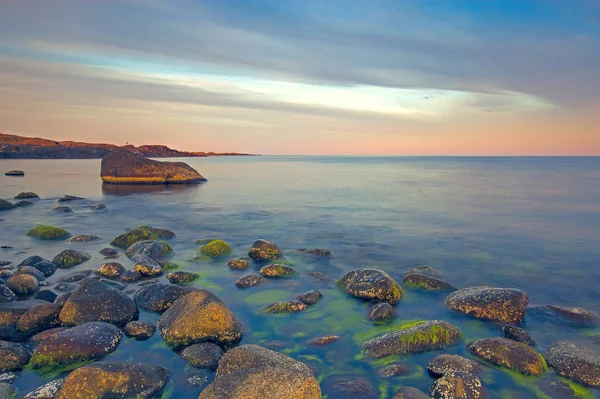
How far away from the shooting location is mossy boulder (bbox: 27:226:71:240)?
17109 millimetres

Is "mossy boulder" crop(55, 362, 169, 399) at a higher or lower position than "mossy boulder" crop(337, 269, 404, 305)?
lower

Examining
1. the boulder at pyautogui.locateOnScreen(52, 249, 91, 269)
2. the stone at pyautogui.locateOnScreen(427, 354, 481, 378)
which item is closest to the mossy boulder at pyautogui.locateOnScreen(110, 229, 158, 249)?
the boulder at pyautogui.locateOnScreen(52, 249, 91, 269)

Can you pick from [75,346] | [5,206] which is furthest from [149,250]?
[5,206]

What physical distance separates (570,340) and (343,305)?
16.3 ft

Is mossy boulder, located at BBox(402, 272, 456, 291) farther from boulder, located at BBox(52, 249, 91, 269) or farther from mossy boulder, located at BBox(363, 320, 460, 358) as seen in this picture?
boulder, located at BBox(52, 249, 91, 269)

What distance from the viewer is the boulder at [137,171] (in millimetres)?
39000

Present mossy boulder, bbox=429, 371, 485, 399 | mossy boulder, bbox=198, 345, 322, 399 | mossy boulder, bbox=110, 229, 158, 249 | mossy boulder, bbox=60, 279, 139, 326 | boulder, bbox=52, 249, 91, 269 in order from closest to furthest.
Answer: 1. mossy boulder, bbox=198, 345, 322, 399
2. mossy boulder, bbox=429, 371, 485, 399
3. mossy boulder, bbox=60, 279, 139, 326
4. boulder, bbox=52, 249, 91, 269
5. mossy boulder, bbox=110, 229, 158, 249

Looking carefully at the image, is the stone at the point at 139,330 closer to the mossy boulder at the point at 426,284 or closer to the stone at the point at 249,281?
the stone at the point at 249,281

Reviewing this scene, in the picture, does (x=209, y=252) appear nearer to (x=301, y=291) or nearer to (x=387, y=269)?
(x=301, y=291)

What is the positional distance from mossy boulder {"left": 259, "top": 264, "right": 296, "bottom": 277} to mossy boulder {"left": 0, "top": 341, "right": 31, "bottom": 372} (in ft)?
20.8

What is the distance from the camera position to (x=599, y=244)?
58.1 ft

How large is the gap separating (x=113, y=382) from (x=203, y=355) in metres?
1.60

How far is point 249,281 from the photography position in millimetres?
11367

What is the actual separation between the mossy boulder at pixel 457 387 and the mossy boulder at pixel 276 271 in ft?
21.3
